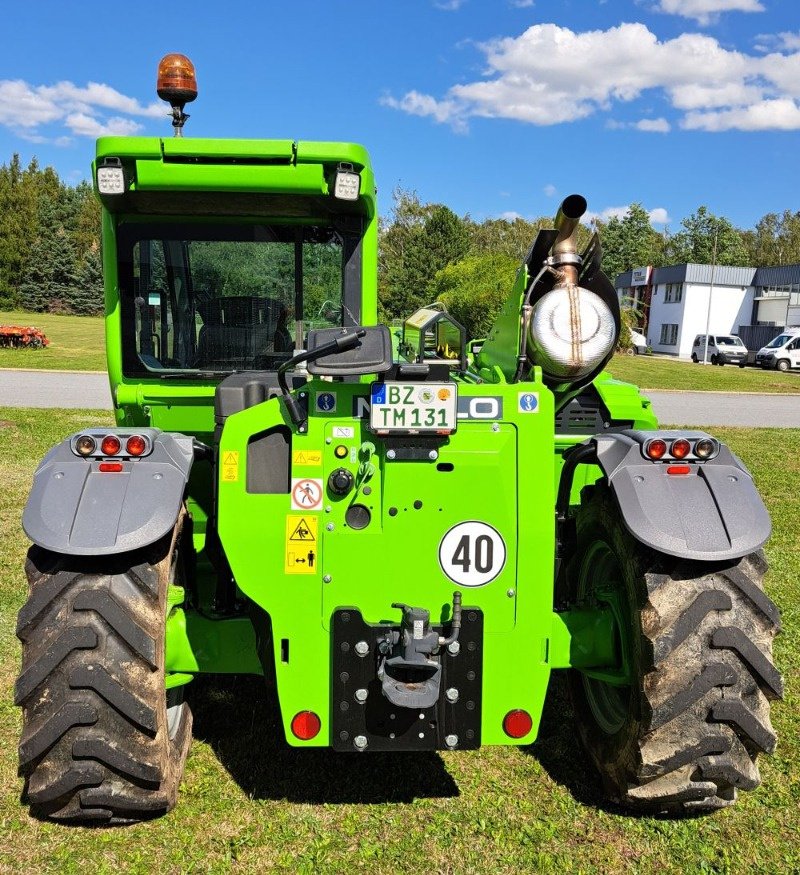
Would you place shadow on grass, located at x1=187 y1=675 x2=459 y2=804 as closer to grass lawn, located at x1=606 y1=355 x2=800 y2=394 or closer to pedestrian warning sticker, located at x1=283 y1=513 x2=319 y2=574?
pedestrian warning sticker, located at x1=283 y1=513 x2=319 y2=574

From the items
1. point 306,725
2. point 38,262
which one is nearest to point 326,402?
point 306,725

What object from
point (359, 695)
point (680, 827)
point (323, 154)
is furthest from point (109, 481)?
point (680, 827)

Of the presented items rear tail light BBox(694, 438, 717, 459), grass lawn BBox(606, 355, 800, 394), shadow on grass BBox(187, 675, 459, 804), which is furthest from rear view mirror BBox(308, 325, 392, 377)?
grass lawn BBox(606, 355, 800, 394)

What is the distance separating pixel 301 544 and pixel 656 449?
56.8 inches

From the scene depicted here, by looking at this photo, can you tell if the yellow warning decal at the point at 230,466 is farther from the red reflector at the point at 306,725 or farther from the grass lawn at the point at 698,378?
the grass lawn at the point at 698,378

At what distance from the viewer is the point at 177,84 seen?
4520 millimetres

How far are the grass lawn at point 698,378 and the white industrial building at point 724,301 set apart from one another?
605 inches

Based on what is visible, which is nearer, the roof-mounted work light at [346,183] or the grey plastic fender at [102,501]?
the grey plastic fender at [102,501]

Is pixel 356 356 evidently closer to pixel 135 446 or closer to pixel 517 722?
pixel 135 446

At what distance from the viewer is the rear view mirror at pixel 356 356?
9.86 feet

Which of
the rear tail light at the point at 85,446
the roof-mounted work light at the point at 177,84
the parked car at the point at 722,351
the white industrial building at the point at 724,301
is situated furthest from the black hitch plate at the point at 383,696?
the white industrial building at the point at 724,301

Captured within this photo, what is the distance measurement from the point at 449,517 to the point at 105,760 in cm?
154

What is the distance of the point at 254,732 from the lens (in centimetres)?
415

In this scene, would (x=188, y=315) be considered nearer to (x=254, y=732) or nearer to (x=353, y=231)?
(x=353, y=231)
